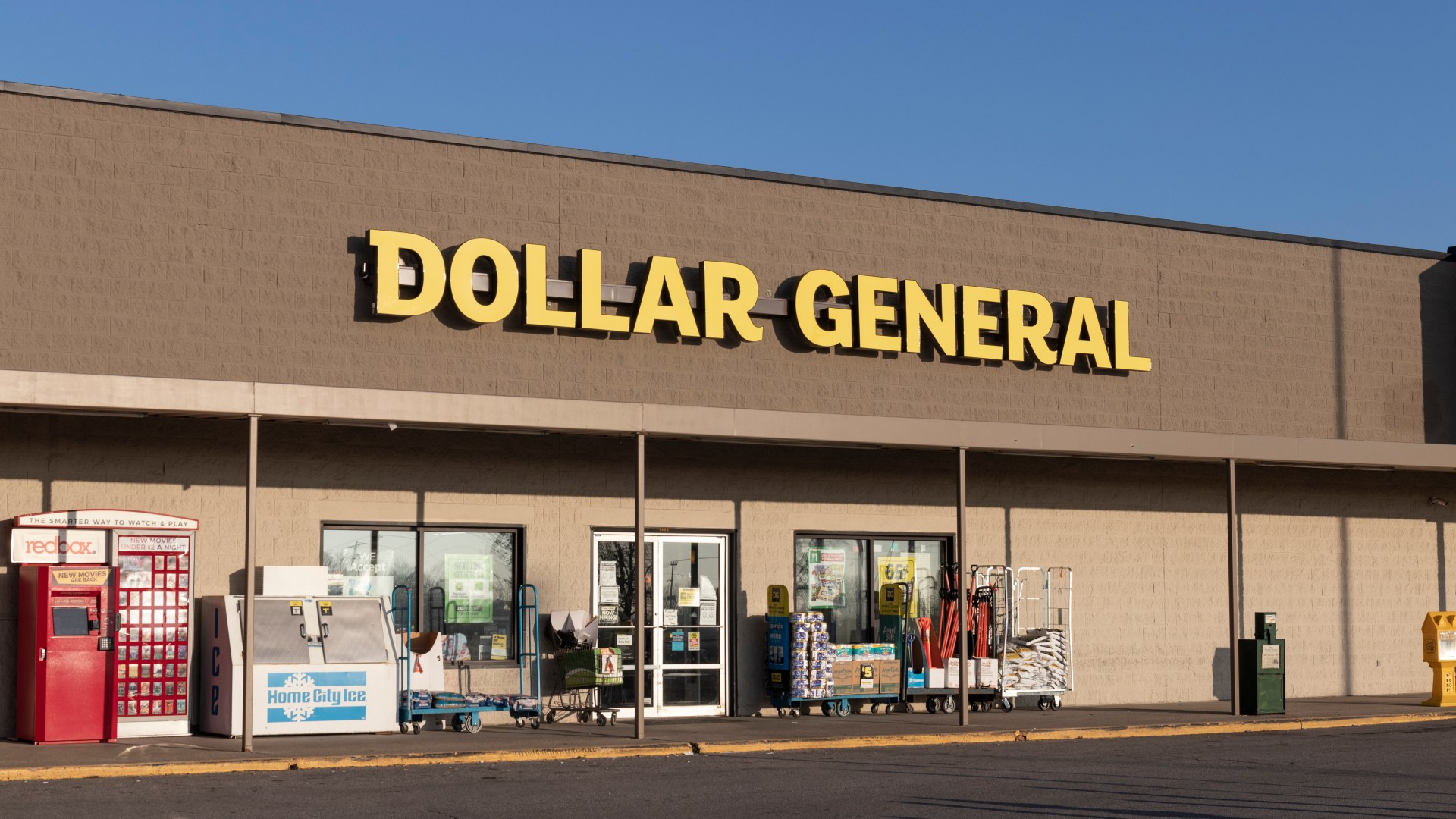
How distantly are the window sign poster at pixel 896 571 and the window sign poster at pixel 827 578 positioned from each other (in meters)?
0.53

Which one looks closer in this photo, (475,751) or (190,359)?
(475,751)

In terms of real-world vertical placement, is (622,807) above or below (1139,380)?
below

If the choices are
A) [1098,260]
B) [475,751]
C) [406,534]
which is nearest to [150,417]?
[406,534]

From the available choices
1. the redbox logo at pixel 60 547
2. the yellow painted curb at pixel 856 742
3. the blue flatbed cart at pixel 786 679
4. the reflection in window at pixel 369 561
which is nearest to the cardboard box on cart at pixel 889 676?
the blue flatbed cart at pixel 786 679

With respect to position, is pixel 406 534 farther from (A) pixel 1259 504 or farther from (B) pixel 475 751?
(A) pixel 1259 504

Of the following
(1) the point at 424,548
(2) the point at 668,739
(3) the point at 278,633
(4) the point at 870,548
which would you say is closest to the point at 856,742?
(2) the point at 668,739

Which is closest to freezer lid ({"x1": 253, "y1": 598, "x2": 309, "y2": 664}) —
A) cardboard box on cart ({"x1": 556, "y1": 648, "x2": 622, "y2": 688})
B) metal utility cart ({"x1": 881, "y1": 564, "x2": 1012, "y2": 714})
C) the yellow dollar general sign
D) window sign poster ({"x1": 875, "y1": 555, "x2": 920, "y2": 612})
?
cardboard box on cart ({"x1": 556, "y1": 648, "x2": 622, "y2": 688})

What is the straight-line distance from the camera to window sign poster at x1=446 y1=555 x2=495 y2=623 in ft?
61.5

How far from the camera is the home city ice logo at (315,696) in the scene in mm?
16625

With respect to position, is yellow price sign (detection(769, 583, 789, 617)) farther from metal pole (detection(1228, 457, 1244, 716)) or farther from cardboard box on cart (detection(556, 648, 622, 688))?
metal pole (detection(1228, 457, 1244, 716))

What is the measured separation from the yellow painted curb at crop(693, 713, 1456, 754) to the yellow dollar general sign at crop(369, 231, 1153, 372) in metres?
5.19

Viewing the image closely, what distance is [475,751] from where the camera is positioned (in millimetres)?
15391

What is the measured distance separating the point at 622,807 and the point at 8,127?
978cm

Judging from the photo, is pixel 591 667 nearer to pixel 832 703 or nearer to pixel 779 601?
pixel 779 601
